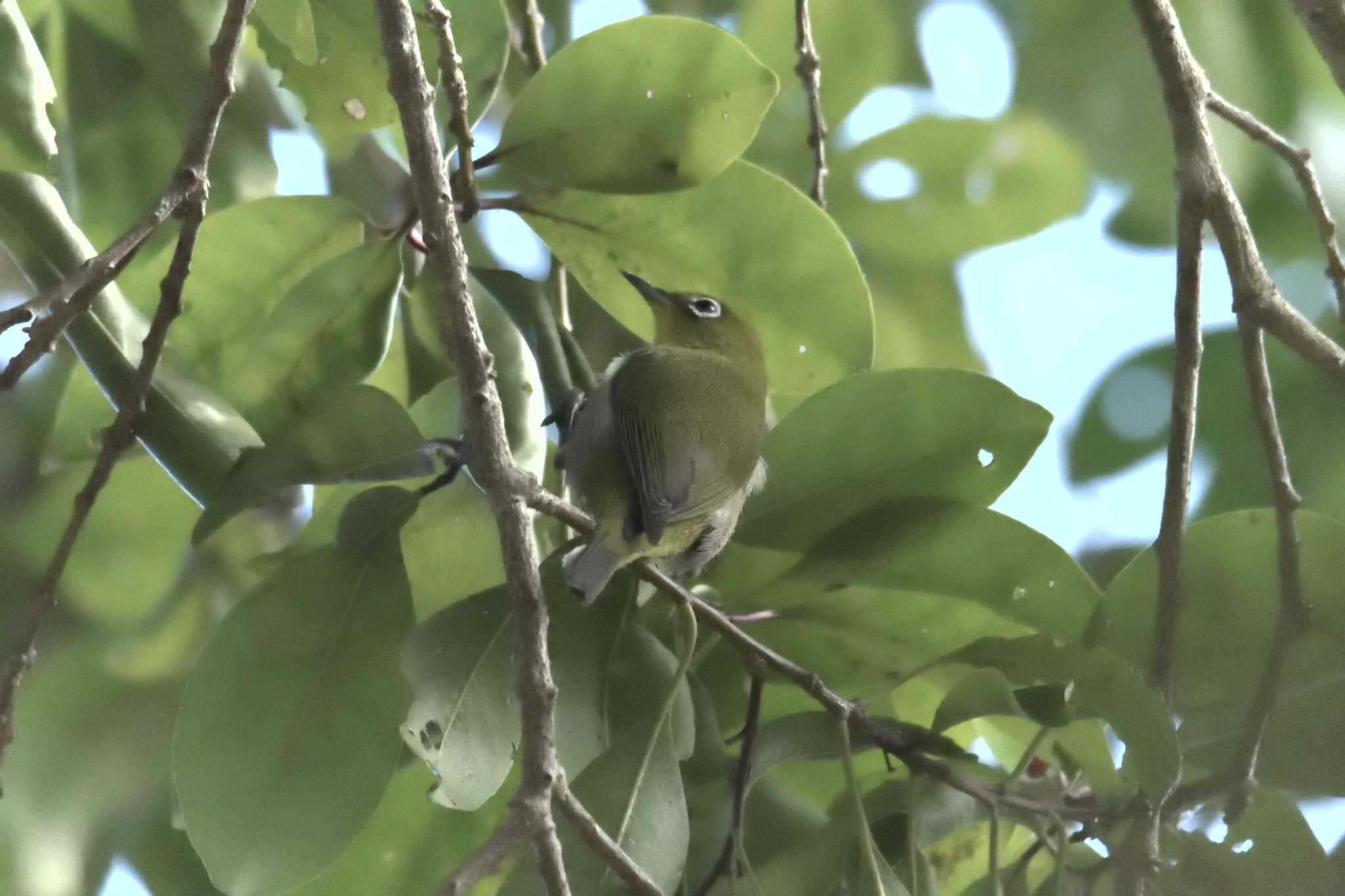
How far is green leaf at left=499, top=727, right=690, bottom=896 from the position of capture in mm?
1132

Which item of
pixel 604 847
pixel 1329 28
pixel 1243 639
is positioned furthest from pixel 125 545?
pixel 1329 28

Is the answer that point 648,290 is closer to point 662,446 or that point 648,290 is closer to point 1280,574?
point 662,446

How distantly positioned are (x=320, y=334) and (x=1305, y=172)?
1073mm

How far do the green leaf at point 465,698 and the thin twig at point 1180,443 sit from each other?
1.99 feet

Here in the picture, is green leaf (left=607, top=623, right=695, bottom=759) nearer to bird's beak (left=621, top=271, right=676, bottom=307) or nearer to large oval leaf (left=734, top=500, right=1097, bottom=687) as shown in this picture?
large oval leaf (left=734, top=500, right=1097, bottom=687)

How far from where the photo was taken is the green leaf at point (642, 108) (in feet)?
4.34

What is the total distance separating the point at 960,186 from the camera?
2.05 m

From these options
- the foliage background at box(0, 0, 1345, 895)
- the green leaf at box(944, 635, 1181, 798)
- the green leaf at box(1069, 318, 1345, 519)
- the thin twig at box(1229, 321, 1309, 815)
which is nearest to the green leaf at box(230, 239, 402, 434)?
the foliage background at box(0, 0, 1345, 895)

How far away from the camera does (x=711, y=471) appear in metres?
1.52

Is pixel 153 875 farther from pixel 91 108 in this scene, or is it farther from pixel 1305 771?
pixel 1305 771

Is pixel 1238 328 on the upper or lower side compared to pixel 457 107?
lower

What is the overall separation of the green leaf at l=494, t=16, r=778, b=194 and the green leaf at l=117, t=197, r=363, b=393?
Result: 231mm

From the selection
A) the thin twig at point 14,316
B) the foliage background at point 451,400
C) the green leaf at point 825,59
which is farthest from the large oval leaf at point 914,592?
the green leaf at point 825,59

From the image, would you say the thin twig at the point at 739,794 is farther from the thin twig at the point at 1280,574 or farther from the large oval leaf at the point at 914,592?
the thin twig at the point at 1280,574
